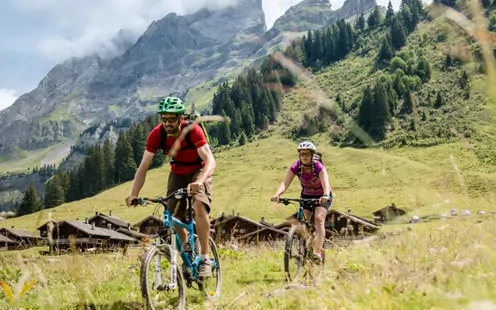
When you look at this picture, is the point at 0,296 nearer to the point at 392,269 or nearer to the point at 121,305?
the point at 121,305

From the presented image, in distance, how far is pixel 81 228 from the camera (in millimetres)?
73625

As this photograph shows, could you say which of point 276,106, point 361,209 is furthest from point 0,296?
point 276,106

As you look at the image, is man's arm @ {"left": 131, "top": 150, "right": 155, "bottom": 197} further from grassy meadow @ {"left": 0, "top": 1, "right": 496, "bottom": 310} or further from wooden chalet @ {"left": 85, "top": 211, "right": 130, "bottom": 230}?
wooden chalet @ {"left": 85, "top": 211, "right": 130, "bottom": 230}

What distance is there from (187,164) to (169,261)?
1.57 m

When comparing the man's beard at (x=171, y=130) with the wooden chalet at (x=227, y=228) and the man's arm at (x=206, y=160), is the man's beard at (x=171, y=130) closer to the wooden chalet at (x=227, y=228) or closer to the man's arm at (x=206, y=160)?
the man's arm at (x=206, y=160)

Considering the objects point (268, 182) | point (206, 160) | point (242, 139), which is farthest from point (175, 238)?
point (242, 139)

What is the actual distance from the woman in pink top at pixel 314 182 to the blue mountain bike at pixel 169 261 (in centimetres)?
216

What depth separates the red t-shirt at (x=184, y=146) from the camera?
6.51m

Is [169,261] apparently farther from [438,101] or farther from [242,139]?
[438,101]

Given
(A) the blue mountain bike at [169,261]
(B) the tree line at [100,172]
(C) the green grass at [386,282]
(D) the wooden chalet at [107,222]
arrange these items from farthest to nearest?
(B) the tree line at [100,172] < (D) the wooden chalet at [107,222] < (A) the blue mountain bike at [169,261] < (C) the green grass at [386,282]

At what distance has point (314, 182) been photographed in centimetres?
883

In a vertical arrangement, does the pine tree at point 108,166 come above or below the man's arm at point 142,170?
below

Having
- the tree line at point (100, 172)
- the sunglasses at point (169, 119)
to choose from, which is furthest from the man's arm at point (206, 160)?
the tree line at point (100, 172)

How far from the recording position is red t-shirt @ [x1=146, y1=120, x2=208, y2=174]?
21.4 ft
